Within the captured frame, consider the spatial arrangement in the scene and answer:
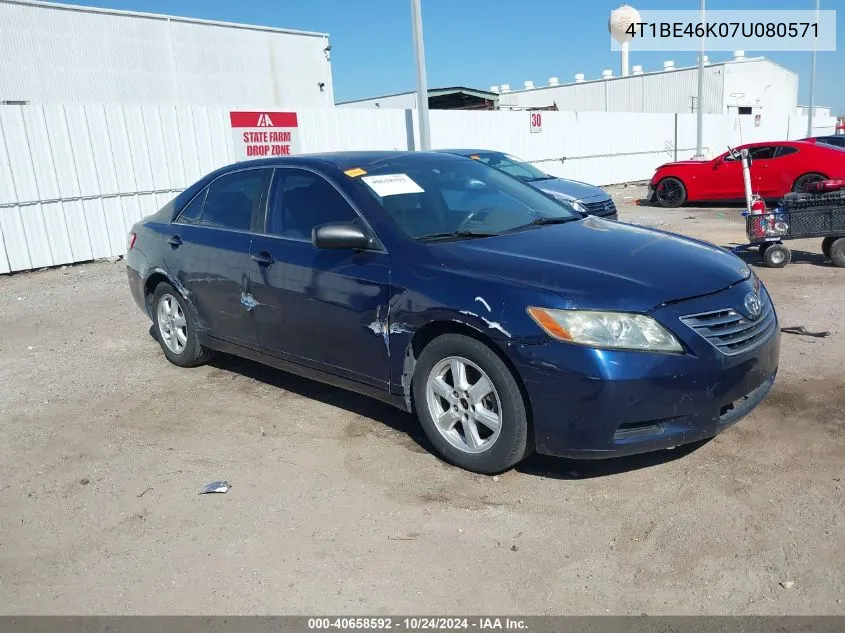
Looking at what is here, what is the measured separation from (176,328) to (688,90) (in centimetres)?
4469

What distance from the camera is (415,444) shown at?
161 inches

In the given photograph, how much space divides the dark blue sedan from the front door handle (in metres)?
0.02

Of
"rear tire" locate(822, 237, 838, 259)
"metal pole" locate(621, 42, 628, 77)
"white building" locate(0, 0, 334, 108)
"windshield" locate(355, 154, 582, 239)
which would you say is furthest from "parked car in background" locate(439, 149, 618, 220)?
"metal pole" locate(621, 42, 628, 77)

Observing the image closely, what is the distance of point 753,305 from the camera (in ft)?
11.6

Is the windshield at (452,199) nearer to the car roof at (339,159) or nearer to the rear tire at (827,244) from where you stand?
the car roof at (339,159)

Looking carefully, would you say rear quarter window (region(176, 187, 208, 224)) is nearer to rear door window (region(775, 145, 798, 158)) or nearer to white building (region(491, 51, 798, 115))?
rear door window (region(775, 145, 798, 158))

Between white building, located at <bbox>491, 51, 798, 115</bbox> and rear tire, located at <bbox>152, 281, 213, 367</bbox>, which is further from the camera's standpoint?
white building, located at <bbox>491, 51, 798, 115</bbox>

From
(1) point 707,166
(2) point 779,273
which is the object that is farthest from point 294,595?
(1) point 707,166

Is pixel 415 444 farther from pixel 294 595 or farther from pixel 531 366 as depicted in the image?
pixel 294 595

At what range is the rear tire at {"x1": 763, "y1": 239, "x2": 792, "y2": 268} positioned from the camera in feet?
28.3

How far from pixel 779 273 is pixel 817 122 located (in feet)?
154

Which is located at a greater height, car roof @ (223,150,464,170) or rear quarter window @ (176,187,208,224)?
car roof @ (223,150,464,170)

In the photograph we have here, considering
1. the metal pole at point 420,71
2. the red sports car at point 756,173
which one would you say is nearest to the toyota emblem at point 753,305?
the red sports car at point 756,173

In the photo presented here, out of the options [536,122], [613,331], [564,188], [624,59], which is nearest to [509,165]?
[564,188]
